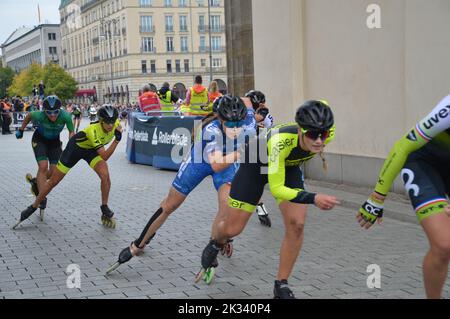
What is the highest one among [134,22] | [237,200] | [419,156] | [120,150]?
[134,22]

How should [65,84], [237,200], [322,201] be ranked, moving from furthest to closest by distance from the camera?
[65,84], [237,200], [322,201]

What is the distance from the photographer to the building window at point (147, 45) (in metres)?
95.2

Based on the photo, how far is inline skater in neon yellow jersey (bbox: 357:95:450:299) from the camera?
418cm

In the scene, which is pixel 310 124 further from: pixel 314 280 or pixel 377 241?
pixel 377 241

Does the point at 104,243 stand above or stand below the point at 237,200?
below

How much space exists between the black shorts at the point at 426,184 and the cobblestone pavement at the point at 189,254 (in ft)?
4.30

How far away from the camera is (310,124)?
182 inches

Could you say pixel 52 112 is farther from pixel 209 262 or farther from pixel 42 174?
pixel 209 262

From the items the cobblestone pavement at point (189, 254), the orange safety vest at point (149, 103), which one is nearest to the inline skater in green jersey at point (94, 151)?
the cobblestone pavement at point (189, 254)

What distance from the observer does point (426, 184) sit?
4344 mm

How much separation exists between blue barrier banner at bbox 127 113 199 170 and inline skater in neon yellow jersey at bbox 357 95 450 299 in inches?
393

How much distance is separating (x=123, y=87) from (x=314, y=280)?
310 ft
